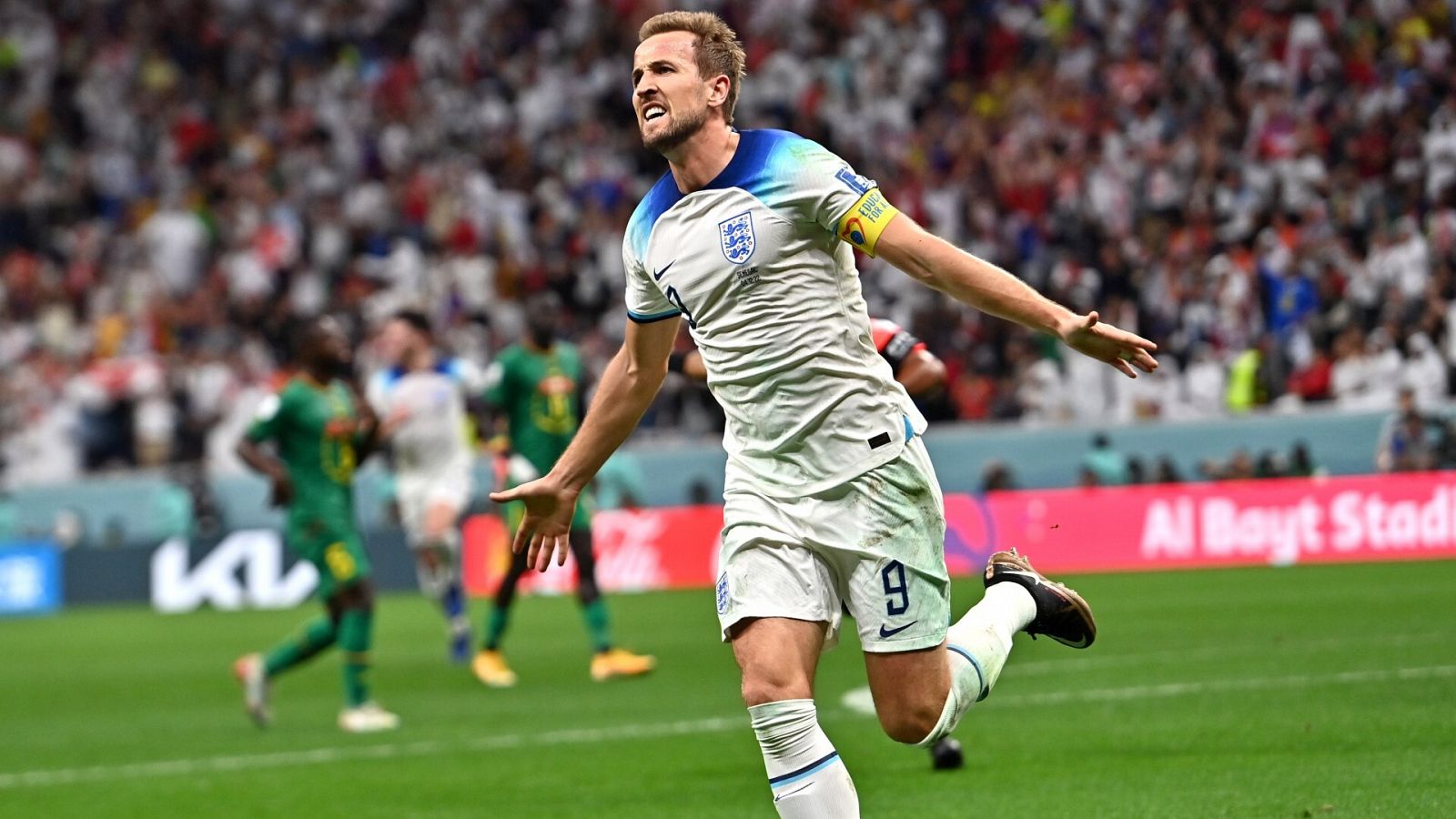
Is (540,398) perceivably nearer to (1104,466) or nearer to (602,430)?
(602,430)

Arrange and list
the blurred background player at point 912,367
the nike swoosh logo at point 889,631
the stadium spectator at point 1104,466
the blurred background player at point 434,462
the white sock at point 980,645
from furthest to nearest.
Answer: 1. the stadium spectator at point 1104,466
2. the blurred background player at point 434,462
3. the blurred background player at point 912,367
4. the white sock at point 980,645
5. the nike swoosh logo at point 889,631

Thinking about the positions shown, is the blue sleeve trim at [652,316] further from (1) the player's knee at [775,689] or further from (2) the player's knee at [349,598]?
(2) the player's knee at [349,598]

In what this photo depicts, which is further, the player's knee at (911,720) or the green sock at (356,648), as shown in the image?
the green sock at (356,648)

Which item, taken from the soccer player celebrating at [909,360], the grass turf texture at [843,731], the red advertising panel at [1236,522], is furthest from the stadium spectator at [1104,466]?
the soccer player celebrating at [909,360]

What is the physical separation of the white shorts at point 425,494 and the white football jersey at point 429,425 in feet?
0.17

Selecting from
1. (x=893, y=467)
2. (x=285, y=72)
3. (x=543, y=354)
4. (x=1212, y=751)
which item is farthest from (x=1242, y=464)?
(x=285, y=72)

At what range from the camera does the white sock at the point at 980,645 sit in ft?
18.9

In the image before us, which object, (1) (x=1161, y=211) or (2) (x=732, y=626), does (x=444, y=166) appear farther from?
(2) (x=732, y=626)

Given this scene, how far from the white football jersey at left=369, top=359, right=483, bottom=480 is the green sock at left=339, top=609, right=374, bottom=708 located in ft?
16.4

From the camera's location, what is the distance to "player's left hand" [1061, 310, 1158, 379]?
4797 millimetres

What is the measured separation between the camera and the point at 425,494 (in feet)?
54.9

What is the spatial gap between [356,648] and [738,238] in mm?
6853

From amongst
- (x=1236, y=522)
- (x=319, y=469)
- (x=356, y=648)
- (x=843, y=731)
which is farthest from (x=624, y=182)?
(x=843, y=731)

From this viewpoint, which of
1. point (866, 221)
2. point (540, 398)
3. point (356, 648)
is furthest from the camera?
point (540, 398)
